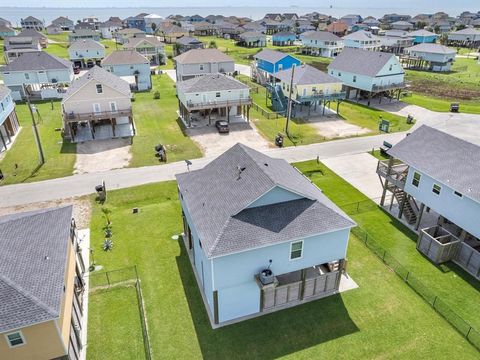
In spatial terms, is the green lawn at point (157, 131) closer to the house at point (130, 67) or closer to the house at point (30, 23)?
the house at point (130, 67)

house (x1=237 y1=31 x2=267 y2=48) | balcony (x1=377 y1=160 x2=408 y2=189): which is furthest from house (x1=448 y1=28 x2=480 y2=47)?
balcony (x1=377 y1=160 x2=408 y2=189)

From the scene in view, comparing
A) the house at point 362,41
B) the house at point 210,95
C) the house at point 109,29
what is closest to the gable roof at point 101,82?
the house at point 210,95

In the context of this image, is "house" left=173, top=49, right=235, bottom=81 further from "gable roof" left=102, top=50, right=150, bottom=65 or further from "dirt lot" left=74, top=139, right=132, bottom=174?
"dirt lot" left=74, top=139, right=132, bottom=174

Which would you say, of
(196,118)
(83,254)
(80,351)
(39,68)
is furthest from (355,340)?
(39,68)

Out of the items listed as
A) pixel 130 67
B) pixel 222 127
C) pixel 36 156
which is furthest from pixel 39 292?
pixel 130 67

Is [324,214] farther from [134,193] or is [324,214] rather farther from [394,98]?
[394,98]
